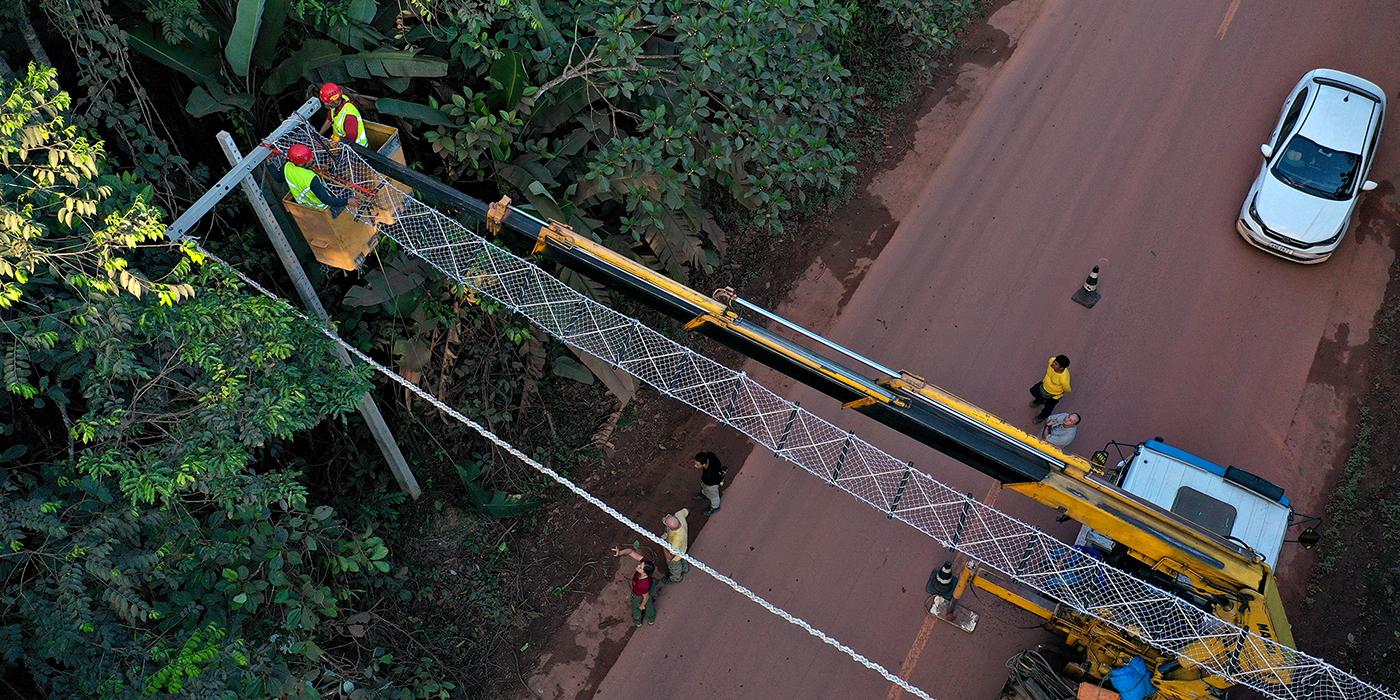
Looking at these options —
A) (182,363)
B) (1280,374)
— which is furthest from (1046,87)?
(182,363)

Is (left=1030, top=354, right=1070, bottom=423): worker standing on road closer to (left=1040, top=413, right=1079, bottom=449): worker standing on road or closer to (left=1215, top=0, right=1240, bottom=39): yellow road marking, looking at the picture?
(left=1040, top=413, right=1079, bottom=449): worker standing on road

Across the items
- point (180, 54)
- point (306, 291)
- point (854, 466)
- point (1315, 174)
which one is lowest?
point (306, 291)

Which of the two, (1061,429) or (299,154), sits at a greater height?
(1061,429)

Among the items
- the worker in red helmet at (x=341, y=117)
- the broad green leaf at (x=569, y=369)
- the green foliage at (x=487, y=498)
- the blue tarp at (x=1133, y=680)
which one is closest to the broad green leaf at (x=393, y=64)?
the worker in red helmet at (x=341, y=117)

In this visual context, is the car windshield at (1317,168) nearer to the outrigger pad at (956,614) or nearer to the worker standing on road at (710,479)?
the outrigger pad at (956,614)

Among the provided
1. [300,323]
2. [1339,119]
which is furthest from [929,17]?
[300,323]

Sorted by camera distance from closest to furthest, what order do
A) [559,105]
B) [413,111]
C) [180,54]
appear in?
1. [180,54]
2. [413,111]
3. [559,105]

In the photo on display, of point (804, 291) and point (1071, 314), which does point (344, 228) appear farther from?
point (1071, 314)
